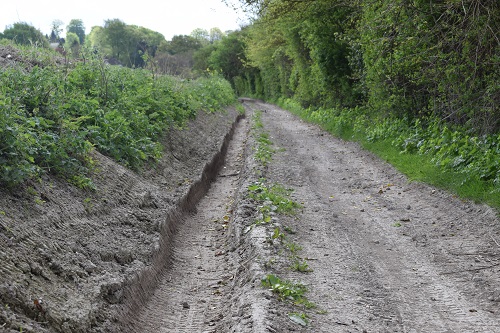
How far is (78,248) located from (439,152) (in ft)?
28.0

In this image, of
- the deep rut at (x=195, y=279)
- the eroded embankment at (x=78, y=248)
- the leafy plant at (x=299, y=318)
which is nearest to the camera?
the eroded embankment at (x=78, y=248)

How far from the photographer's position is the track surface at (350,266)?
5.09 m

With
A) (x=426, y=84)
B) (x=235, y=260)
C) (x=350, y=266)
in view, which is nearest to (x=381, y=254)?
(x=350, y=266)

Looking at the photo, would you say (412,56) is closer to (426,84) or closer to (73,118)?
(426,84)

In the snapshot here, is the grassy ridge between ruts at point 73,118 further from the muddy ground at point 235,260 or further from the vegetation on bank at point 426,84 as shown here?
the vegetation on bank at point 426,84

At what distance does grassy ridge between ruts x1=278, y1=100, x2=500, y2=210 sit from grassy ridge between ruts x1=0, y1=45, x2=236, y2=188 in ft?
18.7

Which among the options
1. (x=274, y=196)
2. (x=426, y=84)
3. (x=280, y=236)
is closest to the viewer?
(x=280, y=236)

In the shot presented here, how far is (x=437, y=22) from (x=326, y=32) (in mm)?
12598

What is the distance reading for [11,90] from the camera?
27.1 ft

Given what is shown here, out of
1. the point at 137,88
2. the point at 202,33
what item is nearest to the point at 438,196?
the point at 137,88

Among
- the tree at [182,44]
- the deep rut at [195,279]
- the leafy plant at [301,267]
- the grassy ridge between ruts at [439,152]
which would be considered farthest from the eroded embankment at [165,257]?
the tree at [182,44]

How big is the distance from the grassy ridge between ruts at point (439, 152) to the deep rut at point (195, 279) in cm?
411

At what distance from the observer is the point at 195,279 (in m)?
6.79

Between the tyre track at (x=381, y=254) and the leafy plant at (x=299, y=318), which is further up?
the leafy plant at (x=299, y=318)
